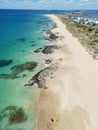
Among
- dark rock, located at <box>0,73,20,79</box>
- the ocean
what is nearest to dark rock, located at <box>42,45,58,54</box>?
the ocean

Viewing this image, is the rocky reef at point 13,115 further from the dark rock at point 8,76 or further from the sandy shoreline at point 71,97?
the dark rock at point 8,76

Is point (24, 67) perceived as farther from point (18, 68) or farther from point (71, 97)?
point (71, 97)

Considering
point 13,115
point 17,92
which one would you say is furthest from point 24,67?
point 13,115

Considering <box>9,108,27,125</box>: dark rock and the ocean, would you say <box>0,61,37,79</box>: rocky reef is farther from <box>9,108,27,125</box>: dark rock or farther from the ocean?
<box>9,108,27,125</box>: dark rock

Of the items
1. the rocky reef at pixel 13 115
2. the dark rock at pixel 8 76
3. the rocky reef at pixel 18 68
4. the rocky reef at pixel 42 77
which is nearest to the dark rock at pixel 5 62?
the rocky reef at pixel 18 68

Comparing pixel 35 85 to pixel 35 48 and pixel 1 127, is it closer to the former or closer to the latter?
pixel 1 127

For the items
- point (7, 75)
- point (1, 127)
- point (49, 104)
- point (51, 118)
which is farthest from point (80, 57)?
point (1, 127)
